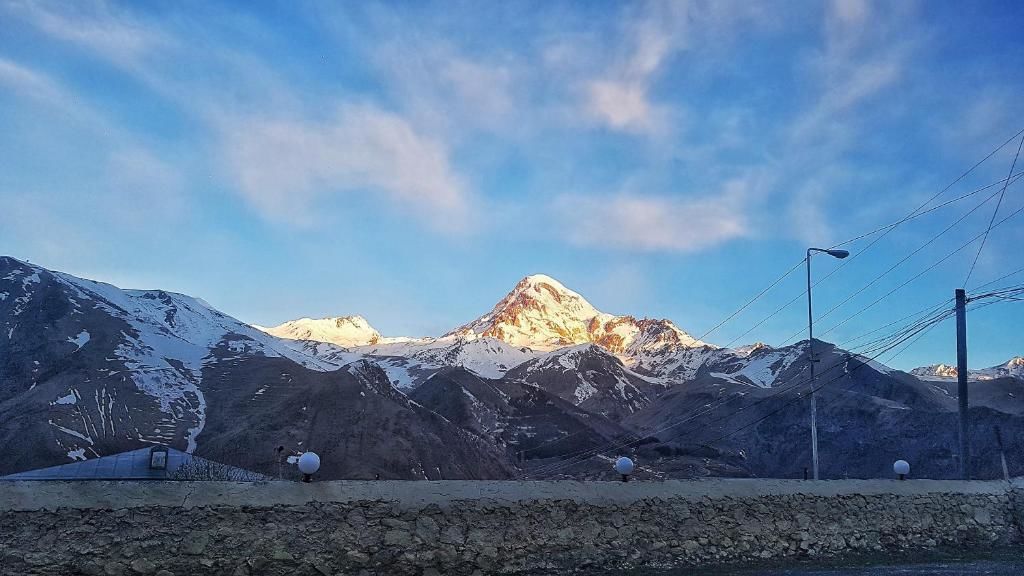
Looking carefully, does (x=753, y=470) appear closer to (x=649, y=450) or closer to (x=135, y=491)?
(x=649, y=450)

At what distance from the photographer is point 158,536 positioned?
10.4m

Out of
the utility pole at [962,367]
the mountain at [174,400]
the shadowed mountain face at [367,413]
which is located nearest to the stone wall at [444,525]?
the utility pole at [962,367]

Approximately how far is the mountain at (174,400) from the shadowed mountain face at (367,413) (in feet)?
0.66

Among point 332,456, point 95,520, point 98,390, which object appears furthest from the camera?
point 98,390

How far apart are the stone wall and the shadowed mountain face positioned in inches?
1548

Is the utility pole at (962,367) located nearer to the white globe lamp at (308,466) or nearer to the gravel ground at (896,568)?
the gravel ground at (896,568)

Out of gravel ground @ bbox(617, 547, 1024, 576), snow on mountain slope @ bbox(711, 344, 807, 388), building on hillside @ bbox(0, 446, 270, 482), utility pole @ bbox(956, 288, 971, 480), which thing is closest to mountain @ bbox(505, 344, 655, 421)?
snow on mountain slope @ bbox(711, 344, 807, 388)

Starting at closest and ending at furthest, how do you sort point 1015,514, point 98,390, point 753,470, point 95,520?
point 95,520, point 1015,514, point 98,390, point 753,470

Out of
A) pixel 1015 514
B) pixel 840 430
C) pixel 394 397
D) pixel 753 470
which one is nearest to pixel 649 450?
pixel 753 470

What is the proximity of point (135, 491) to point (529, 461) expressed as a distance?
87124mm

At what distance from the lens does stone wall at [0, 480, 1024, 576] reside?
33.3 ft

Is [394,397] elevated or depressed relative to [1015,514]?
elevated

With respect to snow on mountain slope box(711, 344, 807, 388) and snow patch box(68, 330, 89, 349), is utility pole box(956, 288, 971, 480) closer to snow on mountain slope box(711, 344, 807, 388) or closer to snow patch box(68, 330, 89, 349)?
snow patch box(68, 330, 89, 349)

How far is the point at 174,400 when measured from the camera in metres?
75.6
